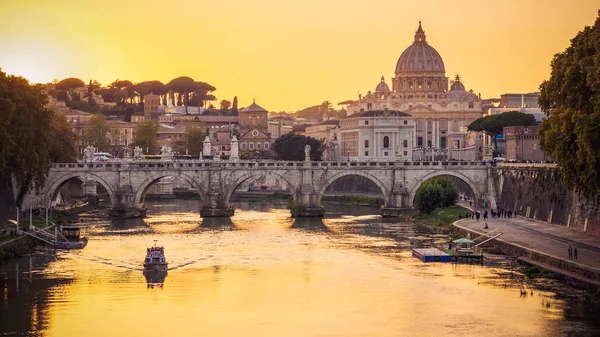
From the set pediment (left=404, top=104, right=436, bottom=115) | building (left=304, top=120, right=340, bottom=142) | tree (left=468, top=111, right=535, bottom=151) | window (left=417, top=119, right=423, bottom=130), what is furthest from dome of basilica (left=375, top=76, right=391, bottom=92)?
tree (left=468, top=111, right=535, bottom=151)

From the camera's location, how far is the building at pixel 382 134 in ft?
482

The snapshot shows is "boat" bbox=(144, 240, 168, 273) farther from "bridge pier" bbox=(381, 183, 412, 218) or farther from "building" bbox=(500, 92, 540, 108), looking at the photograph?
"building" bbox=(500, 92, 540, 108)

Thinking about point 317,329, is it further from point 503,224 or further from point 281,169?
point 281,169

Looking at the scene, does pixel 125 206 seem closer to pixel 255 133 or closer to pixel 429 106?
pixel 255 133

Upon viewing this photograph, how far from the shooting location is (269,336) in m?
42.8

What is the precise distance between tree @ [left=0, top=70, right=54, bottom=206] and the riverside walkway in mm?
25498

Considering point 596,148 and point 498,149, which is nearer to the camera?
point 596,148

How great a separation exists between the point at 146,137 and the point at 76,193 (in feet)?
117

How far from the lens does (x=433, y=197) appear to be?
8681cm

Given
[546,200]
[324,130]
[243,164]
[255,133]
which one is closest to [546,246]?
[546,200]

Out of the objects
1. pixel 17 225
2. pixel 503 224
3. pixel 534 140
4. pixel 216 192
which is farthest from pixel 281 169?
pixel 17 225

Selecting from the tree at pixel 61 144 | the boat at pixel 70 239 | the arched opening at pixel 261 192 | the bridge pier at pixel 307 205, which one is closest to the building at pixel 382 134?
the arched opening at pixel 261 192

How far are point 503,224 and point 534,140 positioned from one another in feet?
67.6

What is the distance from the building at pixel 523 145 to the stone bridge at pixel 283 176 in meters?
3.56
